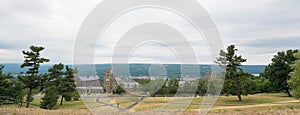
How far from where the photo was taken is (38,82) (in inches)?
1389

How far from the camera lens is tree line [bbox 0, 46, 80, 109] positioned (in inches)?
1334

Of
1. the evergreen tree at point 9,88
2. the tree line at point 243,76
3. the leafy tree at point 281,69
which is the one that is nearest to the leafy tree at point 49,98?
the evergreen tree at point 9,88

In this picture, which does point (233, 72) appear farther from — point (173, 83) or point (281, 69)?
point (173, 83)

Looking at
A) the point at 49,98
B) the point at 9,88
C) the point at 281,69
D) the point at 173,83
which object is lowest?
the point at 49,98

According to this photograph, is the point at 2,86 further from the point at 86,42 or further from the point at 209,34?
the point at 209,34

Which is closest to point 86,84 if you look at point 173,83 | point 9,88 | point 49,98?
point 173,83

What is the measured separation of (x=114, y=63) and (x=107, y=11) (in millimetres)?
2705

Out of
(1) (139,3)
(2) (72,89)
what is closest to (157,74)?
Result: (1) (139,3)

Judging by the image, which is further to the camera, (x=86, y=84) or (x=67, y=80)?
(x=67, y=80)

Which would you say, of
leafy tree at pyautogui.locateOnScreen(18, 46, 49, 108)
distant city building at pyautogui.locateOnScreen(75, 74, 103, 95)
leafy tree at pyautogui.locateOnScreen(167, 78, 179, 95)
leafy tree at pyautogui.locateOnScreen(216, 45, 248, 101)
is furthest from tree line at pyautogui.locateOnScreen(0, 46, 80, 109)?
leafy tree at pyautogui.locateOnScreen(216, 45, 248, 101)

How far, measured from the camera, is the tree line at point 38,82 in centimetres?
3388

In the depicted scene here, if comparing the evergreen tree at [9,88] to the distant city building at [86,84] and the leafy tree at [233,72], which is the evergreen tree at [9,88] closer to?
the distant city building at [86,84]

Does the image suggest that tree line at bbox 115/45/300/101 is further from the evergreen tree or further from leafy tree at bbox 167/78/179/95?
the evergreen tree

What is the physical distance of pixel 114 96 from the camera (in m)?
22.0
